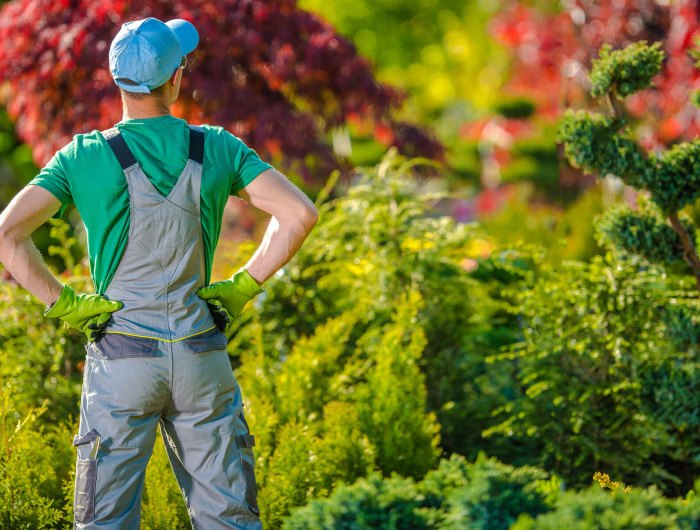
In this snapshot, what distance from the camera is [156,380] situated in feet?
9.27

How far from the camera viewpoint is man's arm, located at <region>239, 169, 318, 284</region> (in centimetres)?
291

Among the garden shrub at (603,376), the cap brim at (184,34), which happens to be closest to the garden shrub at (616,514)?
the cap brim at (184,34)

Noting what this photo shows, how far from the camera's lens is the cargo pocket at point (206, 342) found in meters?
2.86

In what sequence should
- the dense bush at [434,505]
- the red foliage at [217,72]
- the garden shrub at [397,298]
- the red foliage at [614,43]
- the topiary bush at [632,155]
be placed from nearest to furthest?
the dense bush at [434,505] < the topiary bush at [632,155] < the garden shrub at [397,298] < the red foliage at [217,72] < the red foliage at [614,43]

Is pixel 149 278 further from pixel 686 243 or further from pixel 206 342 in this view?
pixel 686 243

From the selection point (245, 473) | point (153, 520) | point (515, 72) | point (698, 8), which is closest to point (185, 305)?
point (245, 473)

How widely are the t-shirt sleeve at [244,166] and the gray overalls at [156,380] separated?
12 cm

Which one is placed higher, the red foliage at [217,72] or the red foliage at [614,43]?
the red foliage at [614,43]

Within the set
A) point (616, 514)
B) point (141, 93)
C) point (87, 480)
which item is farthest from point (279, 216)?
point (616, 514)

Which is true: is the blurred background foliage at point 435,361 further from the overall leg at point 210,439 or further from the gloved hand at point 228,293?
the gloved hand at point 228,293

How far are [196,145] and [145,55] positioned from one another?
290 mm

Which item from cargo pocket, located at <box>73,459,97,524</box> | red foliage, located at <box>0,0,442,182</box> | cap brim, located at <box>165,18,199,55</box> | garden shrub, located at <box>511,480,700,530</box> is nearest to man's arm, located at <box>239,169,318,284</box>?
cap brim, located at <box>165,18,199,55</box>

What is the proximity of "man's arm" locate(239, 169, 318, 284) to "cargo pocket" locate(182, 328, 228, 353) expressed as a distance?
207 mm

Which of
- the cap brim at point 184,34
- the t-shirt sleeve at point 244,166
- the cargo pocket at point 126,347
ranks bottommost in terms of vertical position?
the cargo pocket at point 126,347
